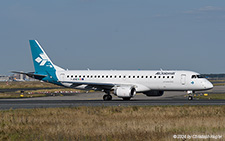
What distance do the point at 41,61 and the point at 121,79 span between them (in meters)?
11.8

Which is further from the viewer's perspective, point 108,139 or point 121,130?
point 121,130

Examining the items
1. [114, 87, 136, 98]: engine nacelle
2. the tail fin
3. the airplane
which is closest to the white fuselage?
the airplane

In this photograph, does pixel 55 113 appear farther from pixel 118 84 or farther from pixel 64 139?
pixel 118 84

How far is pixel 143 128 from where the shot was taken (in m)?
20.7

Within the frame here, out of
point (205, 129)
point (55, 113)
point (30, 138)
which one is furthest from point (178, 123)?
point (55, 113)

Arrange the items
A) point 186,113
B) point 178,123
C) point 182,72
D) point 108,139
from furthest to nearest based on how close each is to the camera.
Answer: point 182,72 → point 186,113 → point 178,123 → point 108,139

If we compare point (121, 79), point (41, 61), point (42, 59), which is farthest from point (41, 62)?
point (121, 79)

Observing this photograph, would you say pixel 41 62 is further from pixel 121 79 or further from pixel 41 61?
pixel 121 79

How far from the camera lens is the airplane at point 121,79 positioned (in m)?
50.3

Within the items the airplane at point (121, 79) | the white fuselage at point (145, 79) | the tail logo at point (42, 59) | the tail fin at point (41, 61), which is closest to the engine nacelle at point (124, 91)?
the airplane at point (121, 79)

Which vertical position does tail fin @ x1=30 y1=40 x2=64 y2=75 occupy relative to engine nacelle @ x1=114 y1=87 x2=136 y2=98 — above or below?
above

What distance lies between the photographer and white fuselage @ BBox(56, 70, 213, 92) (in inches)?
1980

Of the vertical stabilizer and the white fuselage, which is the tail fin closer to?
the vertical stabilizer

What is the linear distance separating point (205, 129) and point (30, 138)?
826cm
